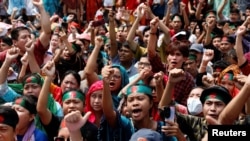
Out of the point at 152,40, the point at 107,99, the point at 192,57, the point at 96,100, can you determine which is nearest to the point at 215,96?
the point at 107,99

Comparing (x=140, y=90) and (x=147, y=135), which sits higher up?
(x=140, y=90)

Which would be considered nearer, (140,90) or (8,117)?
(8,117)

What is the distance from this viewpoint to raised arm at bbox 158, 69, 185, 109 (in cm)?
439

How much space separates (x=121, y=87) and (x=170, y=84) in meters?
1.02

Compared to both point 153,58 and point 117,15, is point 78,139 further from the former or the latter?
point 117,15

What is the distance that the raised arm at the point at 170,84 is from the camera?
439cm

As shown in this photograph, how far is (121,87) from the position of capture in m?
5.42

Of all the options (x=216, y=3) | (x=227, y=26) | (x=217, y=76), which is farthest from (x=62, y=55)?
(x=216, y=3)

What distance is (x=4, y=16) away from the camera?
11.6m

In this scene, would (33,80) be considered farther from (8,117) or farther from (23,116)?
(8,117)

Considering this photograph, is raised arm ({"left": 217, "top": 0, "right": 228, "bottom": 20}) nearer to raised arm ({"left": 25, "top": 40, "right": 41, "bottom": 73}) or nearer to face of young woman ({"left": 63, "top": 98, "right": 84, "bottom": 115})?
raised arm ({"left": 25, "top": 40, "right": 41, "bottom": 73})

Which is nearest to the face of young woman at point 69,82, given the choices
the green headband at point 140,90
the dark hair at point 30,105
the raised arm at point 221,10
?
the dark hair at point 30,105

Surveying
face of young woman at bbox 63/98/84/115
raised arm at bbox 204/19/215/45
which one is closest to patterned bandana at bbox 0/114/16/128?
face of young woman at bbox 63/98/84/115

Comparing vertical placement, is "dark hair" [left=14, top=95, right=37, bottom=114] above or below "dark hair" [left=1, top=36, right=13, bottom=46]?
below
